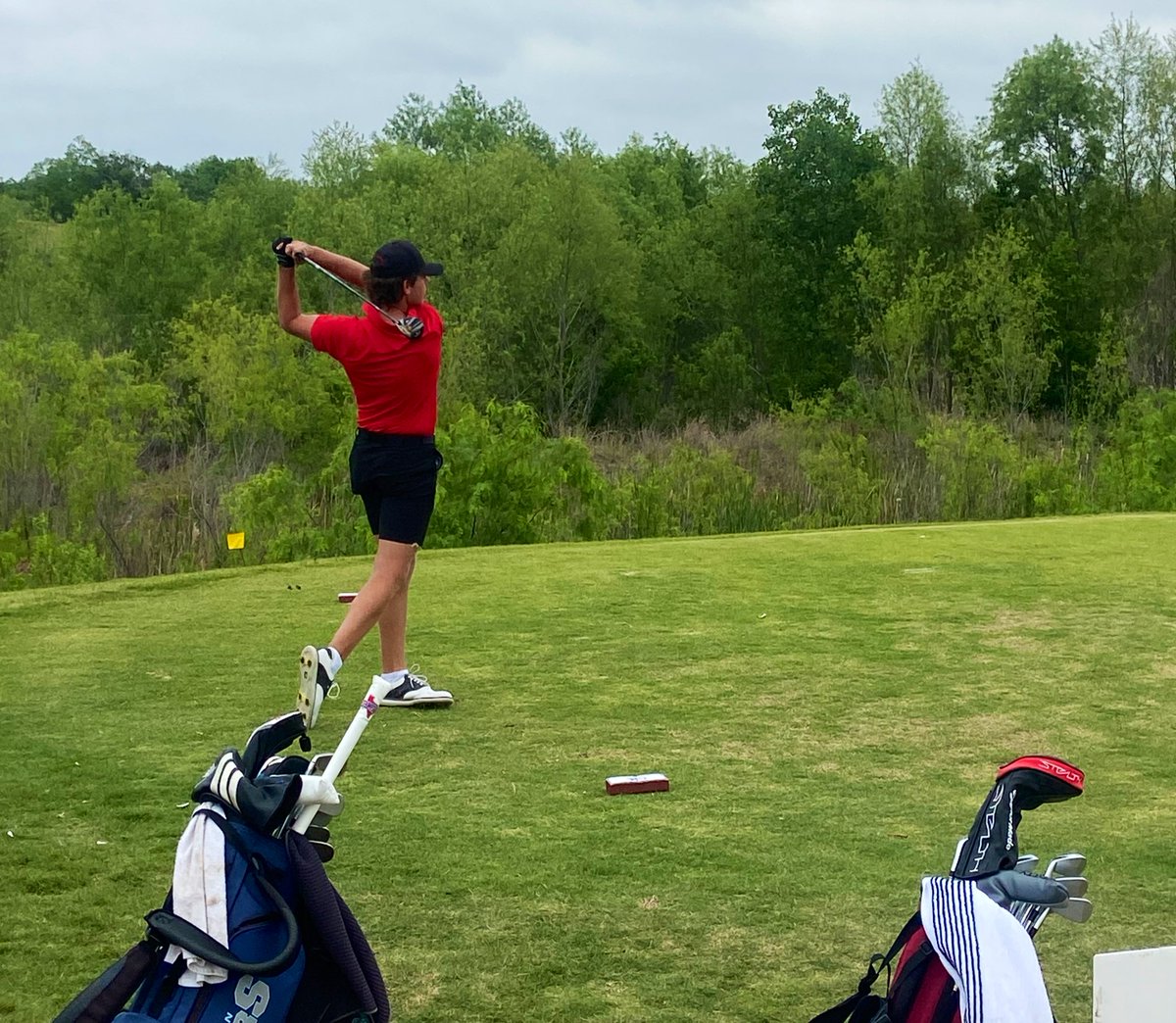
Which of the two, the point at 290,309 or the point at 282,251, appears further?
the point at 290,309

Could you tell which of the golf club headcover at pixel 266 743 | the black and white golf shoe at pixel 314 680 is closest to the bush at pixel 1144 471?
the black and white golf shoe at pixel 314 680

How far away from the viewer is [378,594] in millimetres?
4812

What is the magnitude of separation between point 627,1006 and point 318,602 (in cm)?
500

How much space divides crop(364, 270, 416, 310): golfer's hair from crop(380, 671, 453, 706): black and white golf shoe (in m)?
1.27

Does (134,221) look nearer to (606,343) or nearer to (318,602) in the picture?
(606,343)

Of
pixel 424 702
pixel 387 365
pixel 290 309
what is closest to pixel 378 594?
pixel 424 702

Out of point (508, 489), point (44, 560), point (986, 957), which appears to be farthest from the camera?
point (44, 560)

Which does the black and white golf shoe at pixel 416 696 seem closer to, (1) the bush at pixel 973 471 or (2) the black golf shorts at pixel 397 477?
(2) the black golf shorts at pixel 397 477

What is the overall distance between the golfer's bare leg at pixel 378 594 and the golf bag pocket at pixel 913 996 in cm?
281

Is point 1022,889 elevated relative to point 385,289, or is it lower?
lower

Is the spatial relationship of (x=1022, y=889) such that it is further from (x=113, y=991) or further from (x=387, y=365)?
(x=387, y=365)

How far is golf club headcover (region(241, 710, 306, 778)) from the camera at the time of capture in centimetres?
225

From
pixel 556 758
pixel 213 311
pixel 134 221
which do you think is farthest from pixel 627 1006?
pixel 134 221

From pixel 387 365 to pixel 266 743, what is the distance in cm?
272
